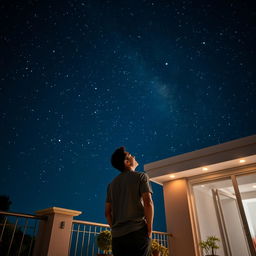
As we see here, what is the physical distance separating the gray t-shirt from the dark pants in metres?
0.02

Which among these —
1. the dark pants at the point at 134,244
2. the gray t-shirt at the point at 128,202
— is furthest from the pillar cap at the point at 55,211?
the dark pants at the point at 134,244

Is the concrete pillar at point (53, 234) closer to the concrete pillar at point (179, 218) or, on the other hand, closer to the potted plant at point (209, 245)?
the concrete pillar at point (179, 218)

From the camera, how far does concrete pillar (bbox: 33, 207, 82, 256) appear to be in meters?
2.17

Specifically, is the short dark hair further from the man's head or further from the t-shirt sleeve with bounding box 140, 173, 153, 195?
the t-shirt sleeve with bounding box 140, 173, 153, 195

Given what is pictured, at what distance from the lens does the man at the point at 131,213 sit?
1049 mm

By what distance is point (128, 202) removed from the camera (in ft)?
3.91

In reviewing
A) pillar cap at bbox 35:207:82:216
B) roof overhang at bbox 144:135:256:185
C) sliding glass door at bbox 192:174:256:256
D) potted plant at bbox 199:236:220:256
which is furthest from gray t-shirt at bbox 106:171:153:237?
potted plant at bbox 199:236:220:256

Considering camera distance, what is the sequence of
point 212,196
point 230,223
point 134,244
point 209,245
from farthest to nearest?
1. point 212,196
2. point 230,223
3. point 209,245
4. point 134,244

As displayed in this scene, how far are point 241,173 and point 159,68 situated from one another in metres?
8.14

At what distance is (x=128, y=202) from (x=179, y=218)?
14.0 ft

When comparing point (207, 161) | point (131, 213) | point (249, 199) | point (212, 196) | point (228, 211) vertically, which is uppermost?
point (207, 161)

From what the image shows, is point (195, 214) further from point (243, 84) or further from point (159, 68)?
point (243, 84)

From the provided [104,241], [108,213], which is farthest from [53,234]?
[108,213]

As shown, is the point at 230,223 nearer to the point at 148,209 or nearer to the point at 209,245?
the point at 209,245
